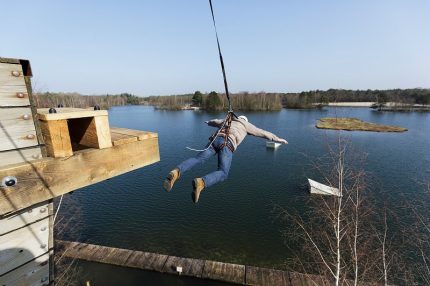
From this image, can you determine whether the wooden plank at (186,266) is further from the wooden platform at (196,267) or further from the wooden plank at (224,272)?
the wooden plank at (224,272)

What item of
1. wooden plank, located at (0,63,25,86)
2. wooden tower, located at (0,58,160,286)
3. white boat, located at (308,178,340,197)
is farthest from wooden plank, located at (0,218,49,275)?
white boat, located at (308,178,340,197)

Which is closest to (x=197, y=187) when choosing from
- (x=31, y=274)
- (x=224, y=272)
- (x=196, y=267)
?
(x=31, y=274)

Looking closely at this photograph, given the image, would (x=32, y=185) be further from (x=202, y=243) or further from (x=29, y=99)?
(x=202, y=243)

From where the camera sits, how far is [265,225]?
2023cm

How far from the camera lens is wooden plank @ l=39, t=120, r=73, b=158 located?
1922 mm

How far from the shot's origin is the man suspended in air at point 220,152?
4.43m

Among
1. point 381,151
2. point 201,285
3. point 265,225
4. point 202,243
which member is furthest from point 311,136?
point 201,285

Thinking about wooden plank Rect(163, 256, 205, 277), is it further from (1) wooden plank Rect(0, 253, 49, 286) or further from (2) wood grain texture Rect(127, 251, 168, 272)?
(1) wooden plank Rect(0, 253, 49, 286)

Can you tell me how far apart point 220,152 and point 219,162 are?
224 millimetres

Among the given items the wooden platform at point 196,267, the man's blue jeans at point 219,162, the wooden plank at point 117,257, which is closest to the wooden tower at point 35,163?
the man's blue jeans at point 219,162

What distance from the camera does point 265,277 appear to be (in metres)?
13.8

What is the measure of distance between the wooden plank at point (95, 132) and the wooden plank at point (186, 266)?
544 inches

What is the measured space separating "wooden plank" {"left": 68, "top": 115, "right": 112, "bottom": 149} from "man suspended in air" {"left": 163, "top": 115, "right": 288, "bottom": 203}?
216cm

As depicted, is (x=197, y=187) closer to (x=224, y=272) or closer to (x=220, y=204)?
(x=224, y=272)
